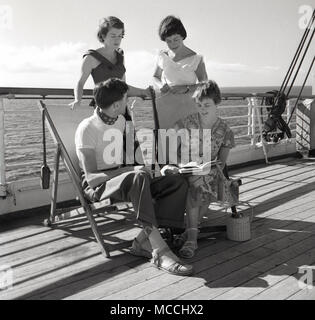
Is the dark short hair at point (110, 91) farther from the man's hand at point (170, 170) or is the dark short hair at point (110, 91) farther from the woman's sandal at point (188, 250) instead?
the woman's sandal at point (188, 250)

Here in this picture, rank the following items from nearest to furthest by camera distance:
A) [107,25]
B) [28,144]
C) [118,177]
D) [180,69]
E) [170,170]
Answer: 1. [118,177]
2. [170,170]
3. [107,25]
4. [180,69]
5. [28,144]

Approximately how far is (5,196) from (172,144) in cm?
146

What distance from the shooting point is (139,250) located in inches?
99.5

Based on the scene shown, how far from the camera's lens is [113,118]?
261cm

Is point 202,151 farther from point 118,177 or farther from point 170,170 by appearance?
point 118,177

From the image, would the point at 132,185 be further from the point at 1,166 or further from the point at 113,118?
the point at 1,166

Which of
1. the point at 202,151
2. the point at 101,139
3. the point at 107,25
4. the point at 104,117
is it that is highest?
the point at 107,25

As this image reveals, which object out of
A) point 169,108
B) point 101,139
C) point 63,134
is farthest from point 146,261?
point 169,108

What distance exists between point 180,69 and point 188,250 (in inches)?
57.0

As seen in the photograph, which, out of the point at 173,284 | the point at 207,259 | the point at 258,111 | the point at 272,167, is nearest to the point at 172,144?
the point at 207,259

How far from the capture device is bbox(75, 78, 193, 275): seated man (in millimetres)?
2295

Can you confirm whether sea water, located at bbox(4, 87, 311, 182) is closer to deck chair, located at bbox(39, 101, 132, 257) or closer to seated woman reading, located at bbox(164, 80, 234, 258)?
deck chair, located at bbox(39, 101, 132, 257)

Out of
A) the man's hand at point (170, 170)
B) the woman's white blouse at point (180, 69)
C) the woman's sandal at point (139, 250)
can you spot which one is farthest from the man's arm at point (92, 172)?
the woman's white blouse at point (180, 69)
